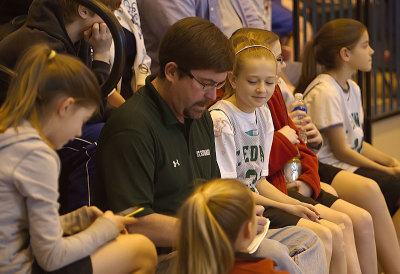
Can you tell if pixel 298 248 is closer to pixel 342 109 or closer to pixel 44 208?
pixel 44 208

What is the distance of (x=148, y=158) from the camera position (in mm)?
1854

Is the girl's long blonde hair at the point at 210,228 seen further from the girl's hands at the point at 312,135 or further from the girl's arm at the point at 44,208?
the girl's hands at the point at 312,135

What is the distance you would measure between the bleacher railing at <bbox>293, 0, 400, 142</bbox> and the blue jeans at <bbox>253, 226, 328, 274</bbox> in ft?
7.59

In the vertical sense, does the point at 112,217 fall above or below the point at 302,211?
above

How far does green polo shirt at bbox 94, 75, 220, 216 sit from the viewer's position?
181 centimetres

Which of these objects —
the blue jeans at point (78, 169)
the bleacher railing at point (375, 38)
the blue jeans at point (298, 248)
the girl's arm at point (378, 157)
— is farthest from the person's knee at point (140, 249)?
the bleacher railing at point (375, 38)

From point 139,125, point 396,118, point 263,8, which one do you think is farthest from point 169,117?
point 396,118

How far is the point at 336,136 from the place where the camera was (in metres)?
3.26

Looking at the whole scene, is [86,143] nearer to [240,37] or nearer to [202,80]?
[202,80]

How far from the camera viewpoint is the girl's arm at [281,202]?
2.41m

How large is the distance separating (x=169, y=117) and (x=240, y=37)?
28.8 inches

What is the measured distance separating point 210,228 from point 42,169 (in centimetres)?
44

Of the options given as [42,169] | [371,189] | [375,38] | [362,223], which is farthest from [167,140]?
[375,38]

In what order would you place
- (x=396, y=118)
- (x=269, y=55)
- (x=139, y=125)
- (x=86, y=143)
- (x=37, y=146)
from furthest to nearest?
(x=396, y=118)
(x=269, y=55)
(x=86, y=143)
(x=139, y=125)
(x=37, y=146)
